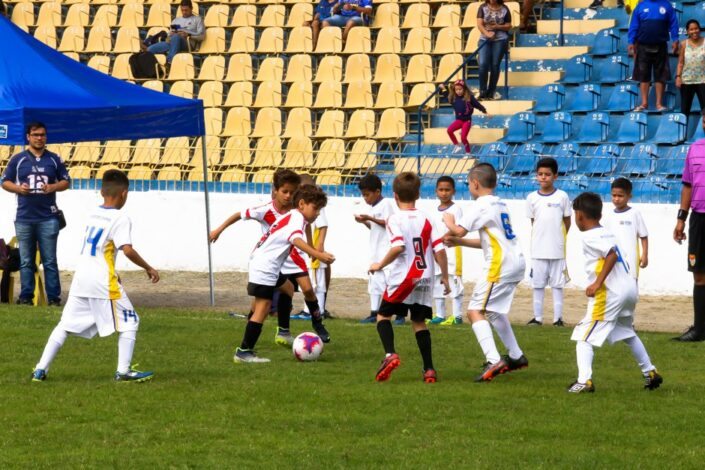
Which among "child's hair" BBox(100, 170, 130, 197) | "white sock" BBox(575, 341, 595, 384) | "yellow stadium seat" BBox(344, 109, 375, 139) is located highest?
"yellow stadium seat" BBox(344, 109, 375, 139)

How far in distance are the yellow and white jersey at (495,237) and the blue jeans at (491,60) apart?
39.0 ft

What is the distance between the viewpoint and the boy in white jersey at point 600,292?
9648 mm

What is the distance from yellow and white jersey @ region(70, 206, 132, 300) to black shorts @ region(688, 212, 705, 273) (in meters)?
5.42

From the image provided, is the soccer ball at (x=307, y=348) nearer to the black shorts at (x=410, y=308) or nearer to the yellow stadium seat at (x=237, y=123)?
the black shorts at (x=410, y=308)

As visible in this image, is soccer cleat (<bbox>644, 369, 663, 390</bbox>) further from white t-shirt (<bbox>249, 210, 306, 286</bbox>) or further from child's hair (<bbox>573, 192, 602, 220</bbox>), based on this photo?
white t-shirt (<bbox>249, 210, 306, 286</bbox>)

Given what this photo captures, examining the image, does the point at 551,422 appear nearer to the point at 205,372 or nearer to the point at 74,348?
the point at 205,372

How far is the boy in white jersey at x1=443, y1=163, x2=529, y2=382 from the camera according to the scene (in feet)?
33.9

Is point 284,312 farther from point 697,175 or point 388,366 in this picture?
point 697,175

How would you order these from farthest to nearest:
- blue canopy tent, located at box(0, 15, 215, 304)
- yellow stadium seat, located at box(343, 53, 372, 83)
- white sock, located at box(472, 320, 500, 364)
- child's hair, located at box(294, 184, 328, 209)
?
yellow stadium seat, located at box(343, 53, 372, 83)
blue canopy tent, located at box(0, 15, 215, 304)
child's hair, located at box(294, 184, 328, 209)
white sock, located at box(472, 320, 500, 364)

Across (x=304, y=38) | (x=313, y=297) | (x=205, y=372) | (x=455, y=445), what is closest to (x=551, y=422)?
(x=455, y=445)

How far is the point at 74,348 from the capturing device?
480 inches

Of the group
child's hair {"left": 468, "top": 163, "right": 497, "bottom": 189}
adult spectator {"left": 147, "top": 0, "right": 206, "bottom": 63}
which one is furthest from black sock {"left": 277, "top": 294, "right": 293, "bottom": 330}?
adult spectator {"left": 147, "top": 0, "right": 206, "bottom": 63}

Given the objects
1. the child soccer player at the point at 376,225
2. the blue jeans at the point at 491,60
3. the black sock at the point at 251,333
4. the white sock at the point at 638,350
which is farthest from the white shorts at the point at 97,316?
the blue jeans at the point at 491,60

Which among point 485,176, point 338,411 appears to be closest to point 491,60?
point 485,176
